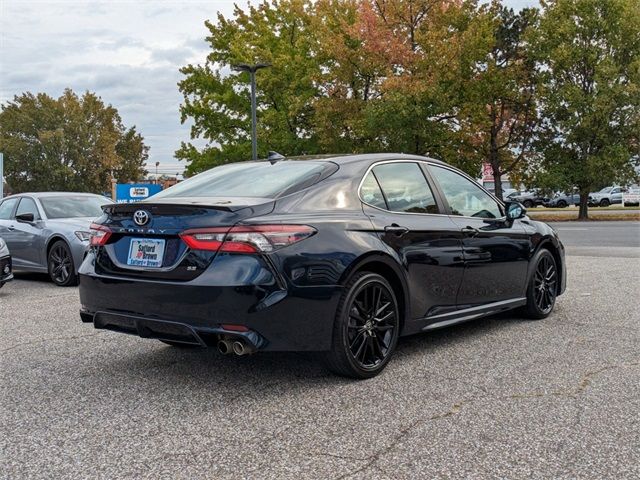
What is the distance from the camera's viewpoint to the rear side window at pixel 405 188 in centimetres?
477

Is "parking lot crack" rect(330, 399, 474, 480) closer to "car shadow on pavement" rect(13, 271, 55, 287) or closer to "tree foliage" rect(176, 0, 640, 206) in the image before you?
"car shadow on pavement" rect(13, 271, 55, 287)

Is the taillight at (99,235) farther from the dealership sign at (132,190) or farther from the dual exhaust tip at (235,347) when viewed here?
the dealership sign at (132,190)

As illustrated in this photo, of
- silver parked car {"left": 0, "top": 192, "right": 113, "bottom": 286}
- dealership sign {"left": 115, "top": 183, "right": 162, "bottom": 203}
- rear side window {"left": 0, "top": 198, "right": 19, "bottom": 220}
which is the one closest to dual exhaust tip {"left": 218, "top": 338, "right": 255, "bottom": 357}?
silver parked car {"left": 0, "top": 192, "right": 113, "bottom": 286}

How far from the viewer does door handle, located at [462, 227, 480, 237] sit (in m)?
5.20

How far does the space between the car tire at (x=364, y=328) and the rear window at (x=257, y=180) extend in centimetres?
75

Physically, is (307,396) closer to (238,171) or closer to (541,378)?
(541,378)

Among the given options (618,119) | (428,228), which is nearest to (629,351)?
(428,228)

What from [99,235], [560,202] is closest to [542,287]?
[99,235]

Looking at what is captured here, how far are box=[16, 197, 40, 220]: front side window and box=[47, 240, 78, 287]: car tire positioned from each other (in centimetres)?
86

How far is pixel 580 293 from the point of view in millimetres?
7918

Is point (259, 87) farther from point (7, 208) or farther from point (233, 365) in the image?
point (233, 365)

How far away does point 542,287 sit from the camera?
6312 millimetres

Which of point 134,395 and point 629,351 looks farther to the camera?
point 629,351

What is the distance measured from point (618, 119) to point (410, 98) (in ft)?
36.2
